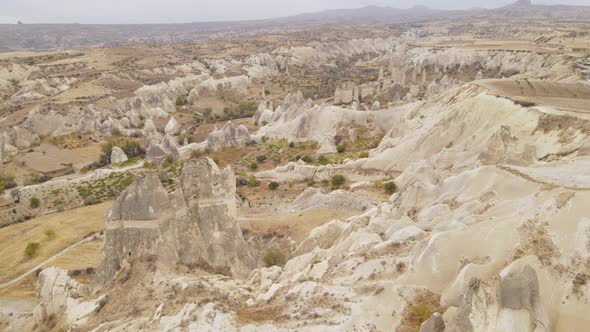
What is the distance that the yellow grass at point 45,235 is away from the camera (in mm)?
32469

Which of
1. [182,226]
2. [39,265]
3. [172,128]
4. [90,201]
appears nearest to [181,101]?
[172,128]

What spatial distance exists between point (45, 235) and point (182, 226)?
2245cm

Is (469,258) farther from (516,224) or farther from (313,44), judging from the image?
(313,44)

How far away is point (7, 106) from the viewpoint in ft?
295

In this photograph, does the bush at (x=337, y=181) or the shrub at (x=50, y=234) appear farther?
the bush at (x=337, y=181)

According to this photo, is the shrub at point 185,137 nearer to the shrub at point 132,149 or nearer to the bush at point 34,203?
the shrub at point 132,149

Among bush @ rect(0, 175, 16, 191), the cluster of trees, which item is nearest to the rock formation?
the cluster of trees

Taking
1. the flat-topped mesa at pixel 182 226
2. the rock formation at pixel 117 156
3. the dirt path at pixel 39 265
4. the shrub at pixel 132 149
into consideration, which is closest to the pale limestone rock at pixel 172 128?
the shrub at pixel 132 149

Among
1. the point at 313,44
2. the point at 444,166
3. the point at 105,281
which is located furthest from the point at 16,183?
the point at 313,44

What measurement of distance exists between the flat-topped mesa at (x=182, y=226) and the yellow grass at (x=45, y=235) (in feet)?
41.5

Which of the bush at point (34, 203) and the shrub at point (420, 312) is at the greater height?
the shrub at point (420, 312)

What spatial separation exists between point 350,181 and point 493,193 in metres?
23.7

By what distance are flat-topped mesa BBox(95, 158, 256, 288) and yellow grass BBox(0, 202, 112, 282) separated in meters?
12.7

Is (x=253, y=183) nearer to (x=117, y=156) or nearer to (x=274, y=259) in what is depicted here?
(x=274, y=259)
